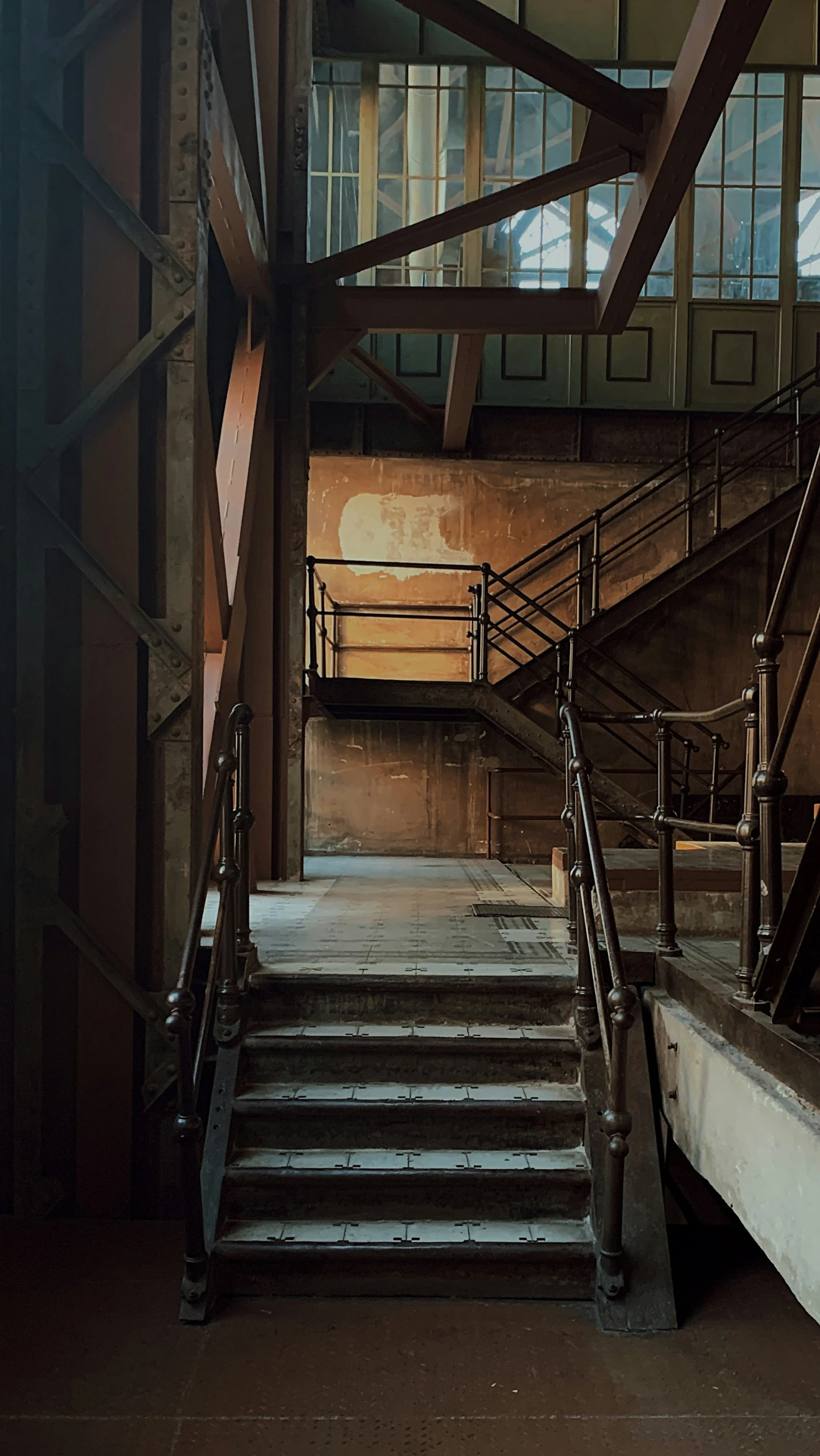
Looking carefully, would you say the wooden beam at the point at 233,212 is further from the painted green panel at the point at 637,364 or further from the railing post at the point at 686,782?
the railing post at the point at 686,782

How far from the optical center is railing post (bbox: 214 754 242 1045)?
4.19 m

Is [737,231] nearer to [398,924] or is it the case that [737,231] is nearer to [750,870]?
[398,924]

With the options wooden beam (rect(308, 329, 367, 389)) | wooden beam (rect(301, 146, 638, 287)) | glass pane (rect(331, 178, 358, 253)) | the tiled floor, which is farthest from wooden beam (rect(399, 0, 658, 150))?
glass pane (rect(331, 178, 358, 253))

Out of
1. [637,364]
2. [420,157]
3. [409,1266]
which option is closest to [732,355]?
[637,364]

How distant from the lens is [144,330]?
14.6 ft

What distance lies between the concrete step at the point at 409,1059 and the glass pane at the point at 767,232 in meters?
11.3

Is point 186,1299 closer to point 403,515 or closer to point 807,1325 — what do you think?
point 807,1325

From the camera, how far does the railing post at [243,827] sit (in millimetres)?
4504

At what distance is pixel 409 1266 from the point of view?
3562 millimetres

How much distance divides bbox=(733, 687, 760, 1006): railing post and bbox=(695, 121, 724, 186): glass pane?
1116 centimetres

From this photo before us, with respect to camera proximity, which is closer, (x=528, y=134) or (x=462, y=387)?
(x=462, y=387)

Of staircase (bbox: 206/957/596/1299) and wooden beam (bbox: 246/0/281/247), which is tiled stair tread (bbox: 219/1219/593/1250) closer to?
staircase (bbox: 206/957/596/1299)

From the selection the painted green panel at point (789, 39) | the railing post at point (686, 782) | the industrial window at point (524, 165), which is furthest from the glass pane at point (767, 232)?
the railing post at point (686, 782)

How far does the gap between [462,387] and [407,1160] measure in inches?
322
